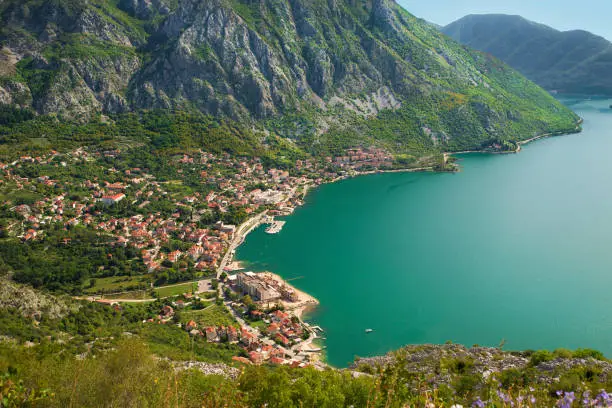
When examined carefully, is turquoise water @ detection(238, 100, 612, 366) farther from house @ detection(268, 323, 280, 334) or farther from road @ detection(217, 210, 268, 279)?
house @ detection(268, 323, 280, 334)

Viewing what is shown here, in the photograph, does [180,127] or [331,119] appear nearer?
[180,127]

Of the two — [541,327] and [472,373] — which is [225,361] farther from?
[541,327]

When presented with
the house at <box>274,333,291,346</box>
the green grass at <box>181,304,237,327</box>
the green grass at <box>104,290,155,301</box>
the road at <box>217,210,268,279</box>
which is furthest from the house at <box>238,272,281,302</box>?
the green grass at <box>104,290,155,301</box>

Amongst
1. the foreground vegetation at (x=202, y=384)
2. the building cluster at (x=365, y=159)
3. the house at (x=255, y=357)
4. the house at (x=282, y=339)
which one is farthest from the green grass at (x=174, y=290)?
the building cluster at (x=365, y=159)

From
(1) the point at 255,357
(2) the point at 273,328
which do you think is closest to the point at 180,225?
(2) the point at 273,328

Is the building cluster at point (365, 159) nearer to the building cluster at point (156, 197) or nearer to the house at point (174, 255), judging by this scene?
the building cluster at point (156, 197)

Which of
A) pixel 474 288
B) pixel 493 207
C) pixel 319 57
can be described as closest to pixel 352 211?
pixel 493 207

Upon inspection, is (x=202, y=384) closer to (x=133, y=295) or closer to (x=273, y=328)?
(x=273, y=328)

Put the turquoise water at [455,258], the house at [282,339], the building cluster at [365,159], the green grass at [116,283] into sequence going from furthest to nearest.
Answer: the building cluster at [365,159] → the green grass at [116,283] → the turquoise water at [455,258] → the house at [282,339]
